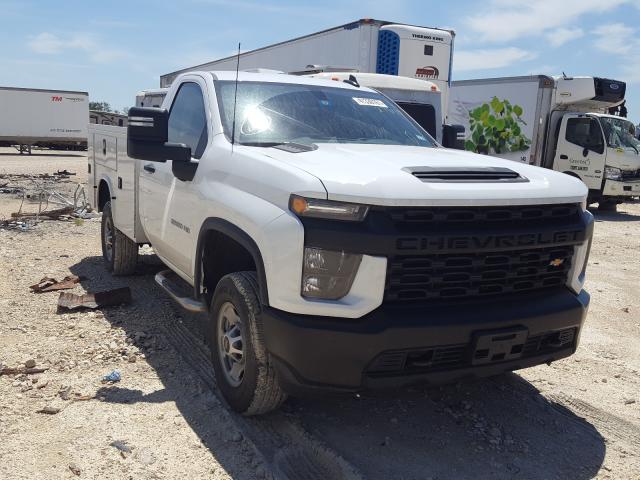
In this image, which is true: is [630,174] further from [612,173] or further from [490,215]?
[490,215]

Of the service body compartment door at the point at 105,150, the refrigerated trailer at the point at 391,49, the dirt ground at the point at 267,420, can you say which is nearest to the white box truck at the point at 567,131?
the refrigerated trailer at the point at 391,49

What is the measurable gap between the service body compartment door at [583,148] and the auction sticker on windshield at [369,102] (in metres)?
12.0

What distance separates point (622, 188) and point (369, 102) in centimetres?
1242

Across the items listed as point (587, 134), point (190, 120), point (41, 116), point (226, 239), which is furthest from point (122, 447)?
point (41, 116)

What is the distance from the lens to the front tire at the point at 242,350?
3207 millimetres

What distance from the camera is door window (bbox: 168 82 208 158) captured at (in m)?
4.22

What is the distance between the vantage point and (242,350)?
3.41 meters

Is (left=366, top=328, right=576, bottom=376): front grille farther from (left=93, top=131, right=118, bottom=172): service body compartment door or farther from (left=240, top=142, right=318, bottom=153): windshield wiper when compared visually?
(left=93, top=131, right=118, bottom=172): service body compartment door

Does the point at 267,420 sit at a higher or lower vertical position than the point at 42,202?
higher

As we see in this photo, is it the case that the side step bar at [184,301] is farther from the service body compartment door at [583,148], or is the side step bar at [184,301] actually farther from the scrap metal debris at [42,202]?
the service body compartment door at [583,148]

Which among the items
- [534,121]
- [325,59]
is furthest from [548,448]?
[534,121]

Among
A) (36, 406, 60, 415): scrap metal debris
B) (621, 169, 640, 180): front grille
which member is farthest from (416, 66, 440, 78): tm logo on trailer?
(36, 406, 60, 415): scrap metal debris

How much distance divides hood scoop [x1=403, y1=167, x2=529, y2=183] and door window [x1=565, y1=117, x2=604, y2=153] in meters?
13.6

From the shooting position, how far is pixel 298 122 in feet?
13.7
